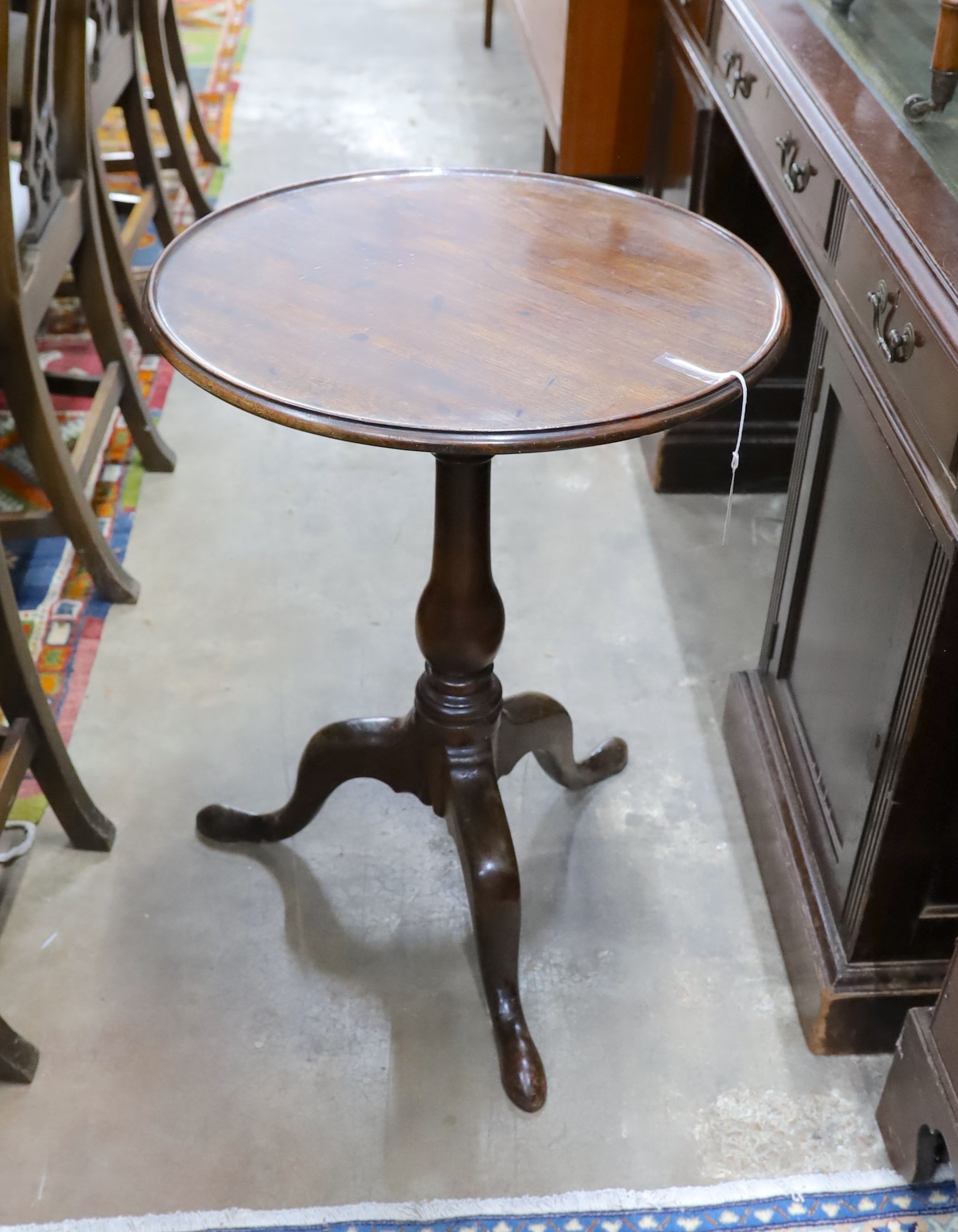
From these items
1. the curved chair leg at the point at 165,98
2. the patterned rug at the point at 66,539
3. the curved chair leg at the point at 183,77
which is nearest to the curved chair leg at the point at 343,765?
the patterned rug at the point at 66,539

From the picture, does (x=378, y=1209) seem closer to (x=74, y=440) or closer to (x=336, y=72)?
(x=74, y=440)

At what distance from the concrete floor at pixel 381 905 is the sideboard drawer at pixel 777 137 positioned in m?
0.75

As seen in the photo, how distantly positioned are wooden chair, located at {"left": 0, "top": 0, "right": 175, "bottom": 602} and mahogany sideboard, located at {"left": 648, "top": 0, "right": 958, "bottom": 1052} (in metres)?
1.00

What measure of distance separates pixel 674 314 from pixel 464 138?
8.92 feet

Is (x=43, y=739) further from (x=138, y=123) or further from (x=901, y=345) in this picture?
(x=138, y=123)

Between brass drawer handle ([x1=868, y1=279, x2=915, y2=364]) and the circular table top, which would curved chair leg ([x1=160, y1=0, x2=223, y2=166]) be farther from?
brass drawer handle ([x1=868, y1=279, x2=915, y2=364])

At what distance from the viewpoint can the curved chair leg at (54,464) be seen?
1853 millimetres

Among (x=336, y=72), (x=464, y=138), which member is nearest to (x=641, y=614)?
(x=464, y=138)

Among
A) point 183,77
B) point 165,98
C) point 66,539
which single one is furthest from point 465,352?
point 183,77

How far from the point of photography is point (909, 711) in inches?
48.7

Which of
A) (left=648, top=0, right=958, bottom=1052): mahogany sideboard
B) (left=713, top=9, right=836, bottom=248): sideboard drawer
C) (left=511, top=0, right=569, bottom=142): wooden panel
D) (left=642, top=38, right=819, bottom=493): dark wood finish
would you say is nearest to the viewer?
(left=648, top=0, right=958, bottom=1052): mahogany sideboard

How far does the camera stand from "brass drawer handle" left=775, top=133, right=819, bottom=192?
1.44 metres

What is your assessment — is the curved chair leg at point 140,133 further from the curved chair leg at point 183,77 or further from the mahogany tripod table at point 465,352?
the mahogany tripod table at point 465,352

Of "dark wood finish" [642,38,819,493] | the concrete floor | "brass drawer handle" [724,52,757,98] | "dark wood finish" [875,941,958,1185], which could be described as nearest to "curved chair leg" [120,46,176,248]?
the concrete floor
